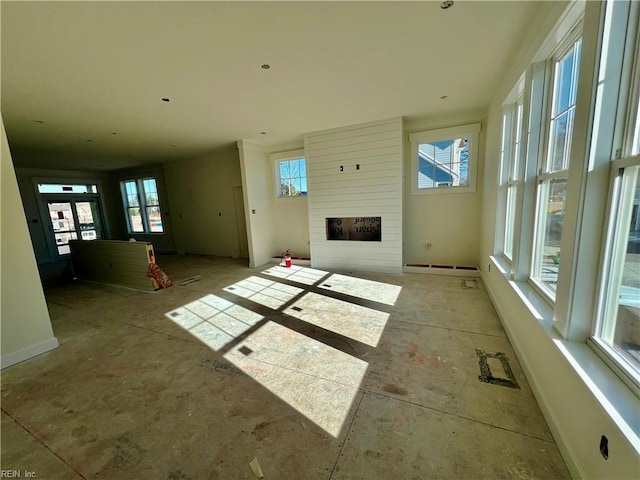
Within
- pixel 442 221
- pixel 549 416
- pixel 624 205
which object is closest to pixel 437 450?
pixel 549 416

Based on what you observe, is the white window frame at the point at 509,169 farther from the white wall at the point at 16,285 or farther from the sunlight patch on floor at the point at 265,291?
the white wall at the point at 16,285

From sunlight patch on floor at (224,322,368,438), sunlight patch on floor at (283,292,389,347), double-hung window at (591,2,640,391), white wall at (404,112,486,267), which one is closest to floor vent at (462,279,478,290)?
white wall at (404,112,486,267)

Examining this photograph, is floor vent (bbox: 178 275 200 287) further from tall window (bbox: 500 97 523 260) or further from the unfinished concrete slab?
tall window (bbox: 500 97 523 260)

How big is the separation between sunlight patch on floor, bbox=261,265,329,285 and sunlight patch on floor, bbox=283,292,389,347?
2.93 feet

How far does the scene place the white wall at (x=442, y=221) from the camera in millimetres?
4367

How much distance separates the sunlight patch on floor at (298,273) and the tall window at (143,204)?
5.33 meters

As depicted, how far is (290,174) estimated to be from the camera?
604cm

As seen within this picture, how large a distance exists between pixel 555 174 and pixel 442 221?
2843 mm

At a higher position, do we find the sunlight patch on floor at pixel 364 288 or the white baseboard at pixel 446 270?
the white baseboard at pixel 446 270

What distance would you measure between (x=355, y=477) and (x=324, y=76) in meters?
3.42

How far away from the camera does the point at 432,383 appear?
1.92 m

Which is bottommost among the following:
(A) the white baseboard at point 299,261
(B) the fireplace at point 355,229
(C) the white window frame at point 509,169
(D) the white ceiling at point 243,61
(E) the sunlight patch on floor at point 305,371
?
(E) the sunlight patch on floor at point 305,371

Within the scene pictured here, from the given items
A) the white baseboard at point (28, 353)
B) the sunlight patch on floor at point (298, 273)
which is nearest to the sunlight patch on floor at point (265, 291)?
the sunlight patch on floor at point (298, 273)

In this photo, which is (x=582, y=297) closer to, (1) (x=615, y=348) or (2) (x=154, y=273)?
(1) (x=615, y=348)
